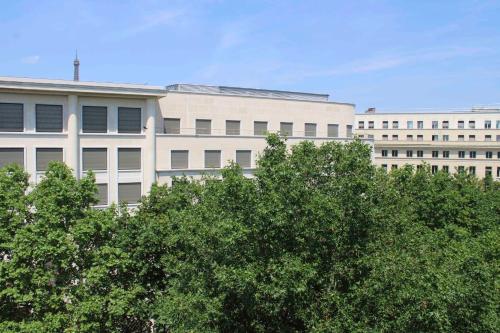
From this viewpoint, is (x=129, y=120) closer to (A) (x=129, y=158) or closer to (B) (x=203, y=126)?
(A) (x=129, y=158)

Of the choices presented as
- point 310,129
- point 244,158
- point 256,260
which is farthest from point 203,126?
point 256,260

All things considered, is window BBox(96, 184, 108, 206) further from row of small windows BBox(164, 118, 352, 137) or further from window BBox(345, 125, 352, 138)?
window BBox(345, 125, 352, 138)

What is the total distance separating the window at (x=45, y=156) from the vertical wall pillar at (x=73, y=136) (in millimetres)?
672

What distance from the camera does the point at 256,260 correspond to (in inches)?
674

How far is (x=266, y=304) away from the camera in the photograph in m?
16.3

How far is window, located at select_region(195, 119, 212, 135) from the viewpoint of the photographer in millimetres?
45781

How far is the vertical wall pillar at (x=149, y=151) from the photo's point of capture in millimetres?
40594

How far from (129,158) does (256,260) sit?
2571 cm

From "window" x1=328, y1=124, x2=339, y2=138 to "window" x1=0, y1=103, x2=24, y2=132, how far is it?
32724 millimetres

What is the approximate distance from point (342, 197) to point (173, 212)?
25.5 ft

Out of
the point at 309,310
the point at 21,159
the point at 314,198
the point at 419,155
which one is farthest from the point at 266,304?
the point at 419,155

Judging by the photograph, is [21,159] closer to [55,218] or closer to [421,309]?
[55,218]

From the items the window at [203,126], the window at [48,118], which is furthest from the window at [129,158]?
the window at [203,126]

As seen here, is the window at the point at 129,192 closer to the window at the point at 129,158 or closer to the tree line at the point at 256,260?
the window at the point at 129,158
